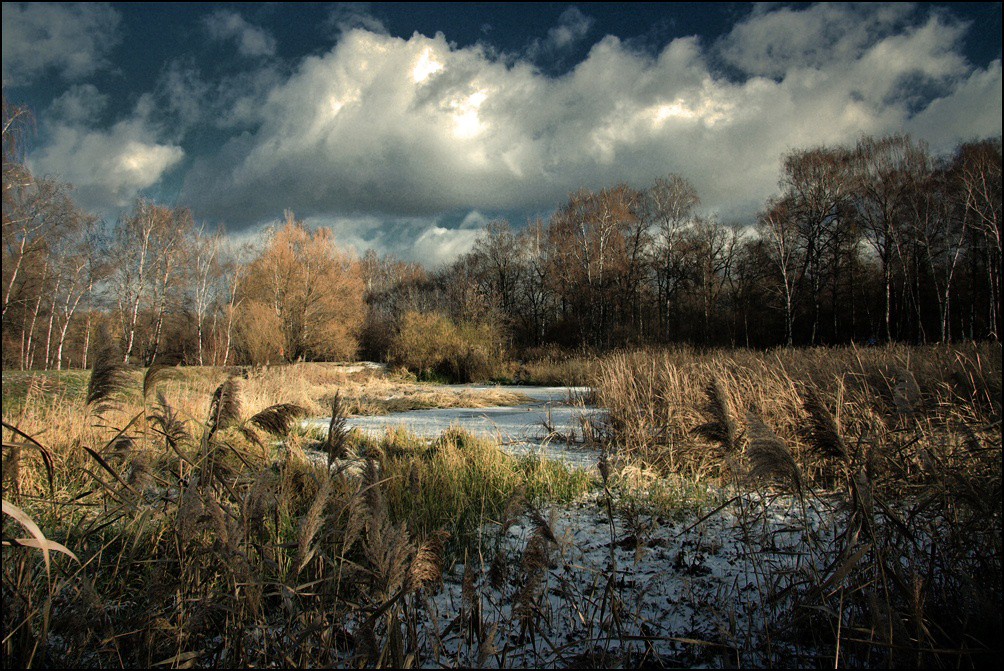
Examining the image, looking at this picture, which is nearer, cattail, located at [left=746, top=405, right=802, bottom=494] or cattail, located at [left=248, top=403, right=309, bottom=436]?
cattail, located at [left=746, top=405, right=802, bottom=494]

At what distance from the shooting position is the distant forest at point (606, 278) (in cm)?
2105

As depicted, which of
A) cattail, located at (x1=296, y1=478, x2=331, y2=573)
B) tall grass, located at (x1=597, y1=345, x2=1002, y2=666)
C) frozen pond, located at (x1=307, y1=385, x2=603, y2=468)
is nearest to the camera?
cattail, located at (x1=296, y1=478, x2=331, y2=573)

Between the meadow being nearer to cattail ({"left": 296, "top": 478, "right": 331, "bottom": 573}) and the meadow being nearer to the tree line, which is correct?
cattail ({"left": 296, "top": 478, "right": 331, "bottom": 573})

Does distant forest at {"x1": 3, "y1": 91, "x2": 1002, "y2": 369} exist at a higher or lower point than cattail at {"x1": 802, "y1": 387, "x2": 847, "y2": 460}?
higher

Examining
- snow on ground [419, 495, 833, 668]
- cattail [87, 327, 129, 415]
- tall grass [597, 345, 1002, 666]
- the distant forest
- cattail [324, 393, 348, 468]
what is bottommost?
snow on ground [419, 495, 833, 668]

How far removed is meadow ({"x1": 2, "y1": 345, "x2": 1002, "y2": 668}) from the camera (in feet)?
4.25

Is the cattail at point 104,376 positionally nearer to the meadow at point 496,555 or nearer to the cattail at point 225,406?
the meadow at point 496,555

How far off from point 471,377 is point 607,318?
43.8ft

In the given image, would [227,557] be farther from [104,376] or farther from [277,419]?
[104,376]

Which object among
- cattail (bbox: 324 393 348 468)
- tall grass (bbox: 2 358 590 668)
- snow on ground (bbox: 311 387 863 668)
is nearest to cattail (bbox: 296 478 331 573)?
tall grass (bbox: 2 358 590 668)

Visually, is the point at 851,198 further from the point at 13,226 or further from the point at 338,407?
the point at 13,226

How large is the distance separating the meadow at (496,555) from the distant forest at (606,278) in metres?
15.6

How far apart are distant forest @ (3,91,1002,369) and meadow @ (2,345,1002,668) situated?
15.6 metres

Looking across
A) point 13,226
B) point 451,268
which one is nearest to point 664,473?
point 13,226
